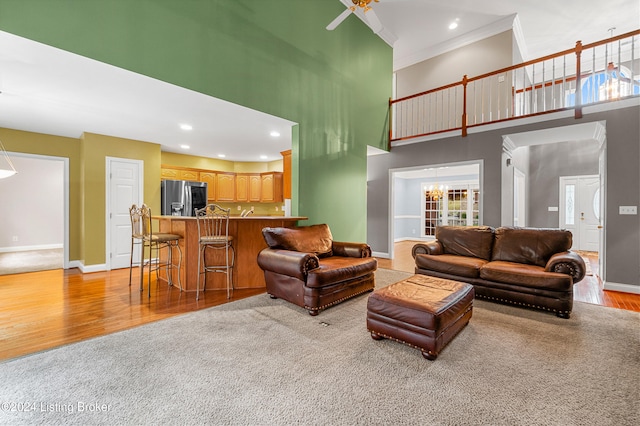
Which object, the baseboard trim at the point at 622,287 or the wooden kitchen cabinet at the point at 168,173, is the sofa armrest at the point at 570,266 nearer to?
the baseboard trim at the point at 622,287

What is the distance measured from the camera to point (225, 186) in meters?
7.51

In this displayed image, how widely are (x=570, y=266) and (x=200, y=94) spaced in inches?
186

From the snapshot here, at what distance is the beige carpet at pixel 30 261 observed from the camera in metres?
5.13

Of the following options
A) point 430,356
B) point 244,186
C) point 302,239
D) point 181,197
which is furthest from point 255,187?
point 430,356

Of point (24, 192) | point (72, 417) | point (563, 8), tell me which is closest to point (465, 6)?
point (563, 8)

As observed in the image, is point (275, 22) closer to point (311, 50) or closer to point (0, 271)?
point (311, 50)

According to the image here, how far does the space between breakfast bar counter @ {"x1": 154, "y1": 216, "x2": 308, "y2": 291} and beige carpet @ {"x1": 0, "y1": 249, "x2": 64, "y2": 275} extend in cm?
321

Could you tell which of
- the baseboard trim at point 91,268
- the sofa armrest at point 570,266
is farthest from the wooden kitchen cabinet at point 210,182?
the sofa armrest at point 570,266

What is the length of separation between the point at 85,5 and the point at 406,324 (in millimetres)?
4053

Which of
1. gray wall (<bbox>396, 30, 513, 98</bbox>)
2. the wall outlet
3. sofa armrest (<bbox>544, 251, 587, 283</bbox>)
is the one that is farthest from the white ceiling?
the wall outlet

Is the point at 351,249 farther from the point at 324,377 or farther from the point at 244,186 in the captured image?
the point at 244,186

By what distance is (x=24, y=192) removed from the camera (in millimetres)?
7355

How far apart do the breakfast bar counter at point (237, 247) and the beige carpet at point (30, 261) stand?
3215 millimetres

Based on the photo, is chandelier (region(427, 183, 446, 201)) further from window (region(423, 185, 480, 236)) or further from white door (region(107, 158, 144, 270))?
white door (region(107, 158, 144, 270))
